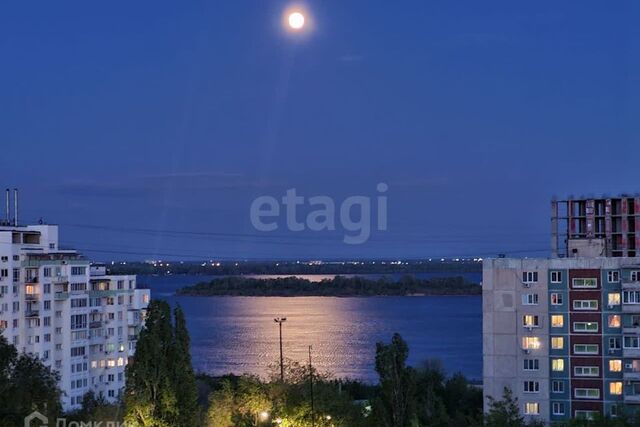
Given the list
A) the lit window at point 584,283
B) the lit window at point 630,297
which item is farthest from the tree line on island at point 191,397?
the lit window at point 584,283

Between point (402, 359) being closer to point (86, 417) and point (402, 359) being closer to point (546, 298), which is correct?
point (86, 417)

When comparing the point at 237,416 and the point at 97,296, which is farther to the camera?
the point at 97,296

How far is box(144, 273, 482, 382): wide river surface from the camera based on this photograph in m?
31.8

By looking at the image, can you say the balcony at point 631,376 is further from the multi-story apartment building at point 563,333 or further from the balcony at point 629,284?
the balcony at point 629,284

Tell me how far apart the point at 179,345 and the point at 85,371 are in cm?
1139

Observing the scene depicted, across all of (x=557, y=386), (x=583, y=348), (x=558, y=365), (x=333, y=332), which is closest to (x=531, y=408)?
(x=557, y=386)

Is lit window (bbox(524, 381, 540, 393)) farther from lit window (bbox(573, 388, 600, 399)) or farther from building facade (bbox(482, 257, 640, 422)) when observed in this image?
lit window (bbox(573, 388, 600, 399))

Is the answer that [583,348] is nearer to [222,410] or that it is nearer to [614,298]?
[614,298]

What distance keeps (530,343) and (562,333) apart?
0.52 meters

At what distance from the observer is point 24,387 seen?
9586mm

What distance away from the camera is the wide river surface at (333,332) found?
1251 inches

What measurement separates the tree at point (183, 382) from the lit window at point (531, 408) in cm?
744

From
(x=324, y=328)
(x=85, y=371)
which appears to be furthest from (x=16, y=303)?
(x=324, y=328)

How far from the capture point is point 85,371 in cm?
2072
